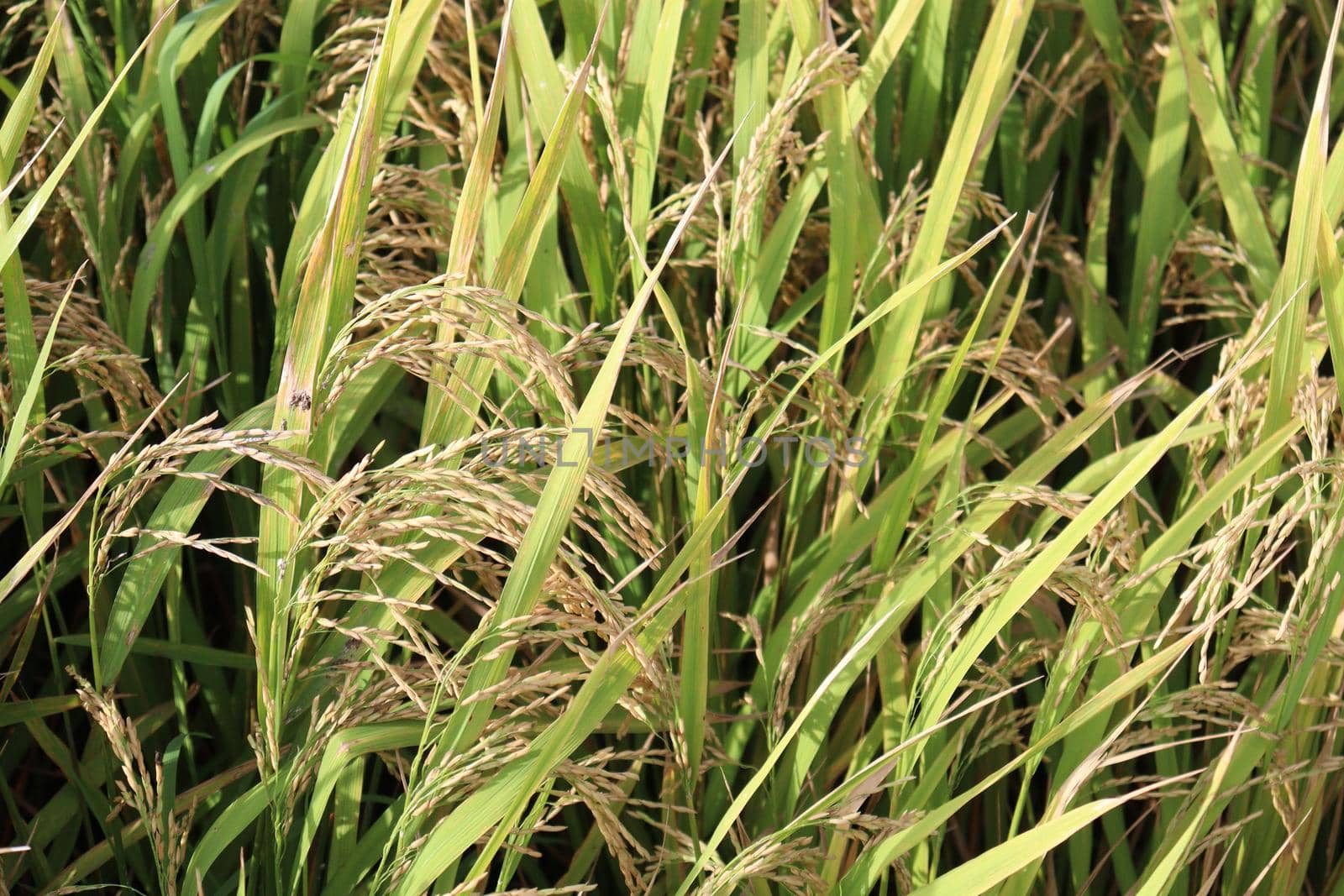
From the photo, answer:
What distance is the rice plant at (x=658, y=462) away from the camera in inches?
31.3

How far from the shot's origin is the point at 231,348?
1.17 meters

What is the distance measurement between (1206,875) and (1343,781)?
0.21m

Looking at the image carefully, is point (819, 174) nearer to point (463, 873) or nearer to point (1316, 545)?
point (1316, 545)

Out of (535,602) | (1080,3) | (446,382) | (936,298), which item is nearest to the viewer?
(535,602)

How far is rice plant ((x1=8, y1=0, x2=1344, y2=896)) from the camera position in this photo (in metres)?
0.79

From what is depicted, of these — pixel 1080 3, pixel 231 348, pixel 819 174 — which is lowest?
pixel 231 348

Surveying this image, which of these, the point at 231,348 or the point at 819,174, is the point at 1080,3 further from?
the point at 231,348

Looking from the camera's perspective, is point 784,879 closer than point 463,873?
Yes

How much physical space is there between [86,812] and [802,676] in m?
0.67

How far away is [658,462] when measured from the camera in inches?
42.7

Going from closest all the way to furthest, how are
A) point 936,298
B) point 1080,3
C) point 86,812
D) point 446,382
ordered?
point 446,382
point 86,812
point 936,298
point 1080,3

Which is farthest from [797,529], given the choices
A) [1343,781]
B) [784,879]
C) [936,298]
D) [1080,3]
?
[1080,3]

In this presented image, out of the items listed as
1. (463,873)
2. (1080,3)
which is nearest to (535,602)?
(463,873)

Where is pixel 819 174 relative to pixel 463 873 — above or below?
above
